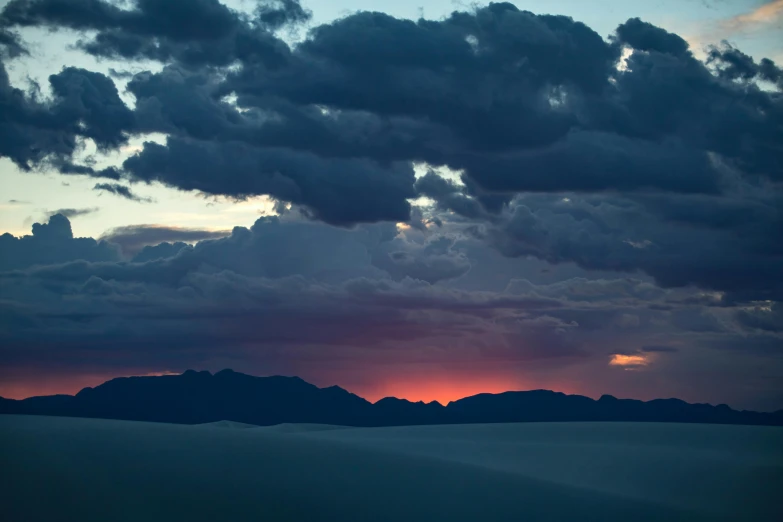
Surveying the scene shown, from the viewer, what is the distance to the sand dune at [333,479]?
56.8 metres

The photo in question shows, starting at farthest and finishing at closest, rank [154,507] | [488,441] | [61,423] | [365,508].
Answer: [488,441] < [61,423] < [365,508] < [154,507]

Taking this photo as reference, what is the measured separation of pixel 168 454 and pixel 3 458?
1205 cm

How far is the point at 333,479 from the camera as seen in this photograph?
6688cm

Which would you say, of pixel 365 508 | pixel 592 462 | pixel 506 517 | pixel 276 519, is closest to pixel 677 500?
pixel 592 462

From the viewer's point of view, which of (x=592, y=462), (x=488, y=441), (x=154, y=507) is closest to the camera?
(x=154, y=507)

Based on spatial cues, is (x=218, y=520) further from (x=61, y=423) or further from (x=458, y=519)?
(x=61, y=423)

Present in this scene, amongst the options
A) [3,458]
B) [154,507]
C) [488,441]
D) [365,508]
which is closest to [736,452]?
[488,441]

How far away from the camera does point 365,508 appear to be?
204 feet

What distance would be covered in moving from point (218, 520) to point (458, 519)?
18393 millimetres

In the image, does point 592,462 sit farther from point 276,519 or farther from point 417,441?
point 276,519

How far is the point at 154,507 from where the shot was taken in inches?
2195

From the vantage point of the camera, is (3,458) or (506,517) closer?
(3,458)

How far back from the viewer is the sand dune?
56812 millimetres

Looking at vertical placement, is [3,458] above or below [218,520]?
above
